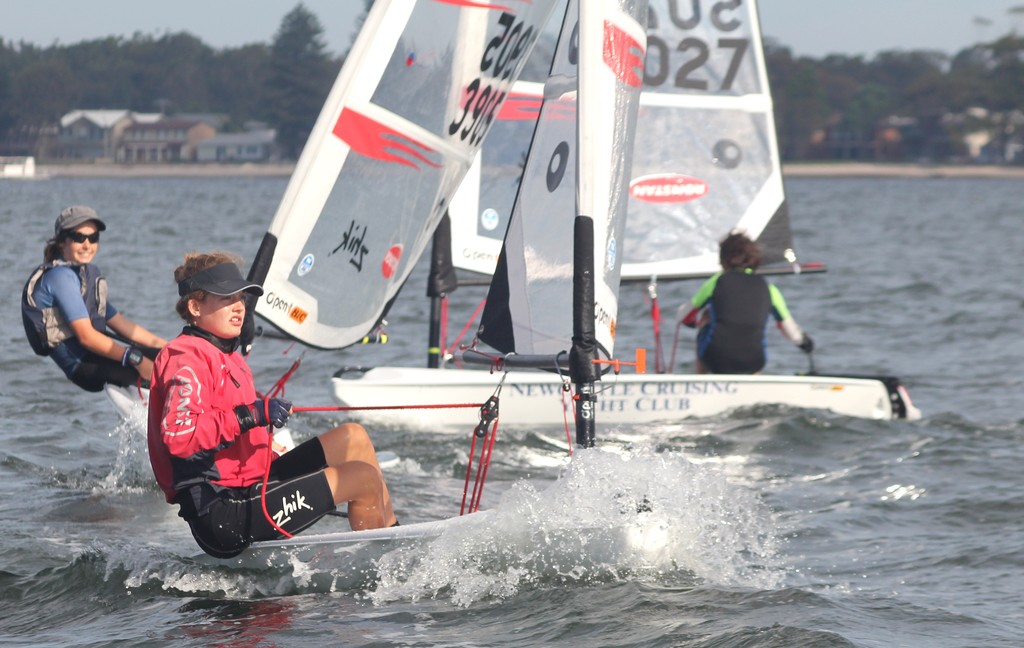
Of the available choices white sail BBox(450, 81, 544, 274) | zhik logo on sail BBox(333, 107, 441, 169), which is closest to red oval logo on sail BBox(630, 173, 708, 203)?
white sail BBox(450, 81, 544, 274)

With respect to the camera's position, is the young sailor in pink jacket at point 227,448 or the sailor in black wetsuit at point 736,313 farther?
the sailor in black wetsuit at point 736,313

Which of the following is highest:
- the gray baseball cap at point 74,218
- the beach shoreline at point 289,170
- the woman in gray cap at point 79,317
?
the beach shoreline at point 289,170

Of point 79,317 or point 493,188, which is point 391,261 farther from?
point 493,188

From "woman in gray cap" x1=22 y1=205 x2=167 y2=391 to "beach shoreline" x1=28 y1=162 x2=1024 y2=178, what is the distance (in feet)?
233

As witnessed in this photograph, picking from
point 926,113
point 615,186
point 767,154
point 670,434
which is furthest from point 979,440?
point 926,113

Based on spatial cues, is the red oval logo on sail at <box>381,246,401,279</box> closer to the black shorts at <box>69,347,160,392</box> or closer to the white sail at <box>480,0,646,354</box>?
the white sail at <box>480,0,646,354</box>

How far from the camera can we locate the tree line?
8475 centimetres

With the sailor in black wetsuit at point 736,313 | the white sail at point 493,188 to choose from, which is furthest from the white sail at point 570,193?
the white sail at point 493,188

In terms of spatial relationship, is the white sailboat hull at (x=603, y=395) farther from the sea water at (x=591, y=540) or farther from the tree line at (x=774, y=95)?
the tree line at (x=774, y=95)

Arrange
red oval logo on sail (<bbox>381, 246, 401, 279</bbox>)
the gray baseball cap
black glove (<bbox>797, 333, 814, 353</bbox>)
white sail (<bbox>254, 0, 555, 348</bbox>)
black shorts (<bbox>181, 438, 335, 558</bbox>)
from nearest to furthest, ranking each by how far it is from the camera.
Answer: black shorts (<bbox>181, 438, 335, 558</bbox>)
white sail (<bbox>254, 0, 555, 348</bbox>)
red oval logo on sail (<bbox>381, 246, 401, 279</bbox>)
the gray baseball cap
black glove (<bbox>797, 333, 814, 353</bbox>)

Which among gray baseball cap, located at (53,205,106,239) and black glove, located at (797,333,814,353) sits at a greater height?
gray baseball cap, located at (53,205,106,239)

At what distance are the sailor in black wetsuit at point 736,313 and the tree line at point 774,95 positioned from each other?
66990 mm

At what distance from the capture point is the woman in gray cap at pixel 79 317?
600cm

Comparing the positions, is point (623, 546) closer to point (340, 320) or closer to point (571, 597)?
point (571, 597)
